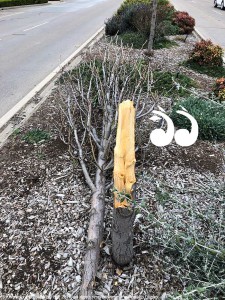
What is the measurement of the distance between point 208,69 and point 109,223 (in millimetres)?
6398

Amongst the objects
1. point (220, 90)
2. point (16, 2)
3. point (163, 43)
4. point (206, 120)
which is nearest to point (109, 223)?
point (206, 120)

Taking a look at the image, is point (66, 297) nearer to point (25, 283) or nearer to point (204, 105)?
point (25, 283)

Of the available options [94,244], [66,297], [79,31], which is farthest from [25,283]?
[79,31]

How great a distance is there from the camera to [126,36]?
1116 centimetres

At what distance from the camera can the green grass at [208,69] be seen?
25.6 feet

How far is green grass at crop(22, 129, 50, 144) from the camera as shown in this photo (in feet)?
14.3

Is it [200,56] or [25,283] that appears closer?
[25,283]

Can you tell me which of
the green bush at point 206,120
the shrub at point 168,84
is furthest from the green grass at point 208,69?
the green bush at point 206,120

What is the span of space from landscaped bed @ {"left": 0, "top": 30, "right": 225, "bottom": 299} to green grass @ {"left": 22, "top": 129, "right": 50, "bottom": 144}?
15 mm

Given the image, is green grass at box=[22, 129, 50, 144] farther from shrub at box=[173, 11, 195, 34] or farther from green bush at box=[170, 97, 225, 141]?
shrub at box=[173, 11, 195, 34]

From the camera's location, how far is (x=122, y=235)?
94.2 inches

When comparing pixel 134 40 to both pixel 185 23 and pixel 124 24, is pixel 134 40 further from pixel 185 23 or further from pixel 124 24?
pixel 185 23

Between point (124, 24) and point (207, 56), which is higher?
point (124, 24)

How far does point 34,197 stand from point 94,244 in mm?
1036
